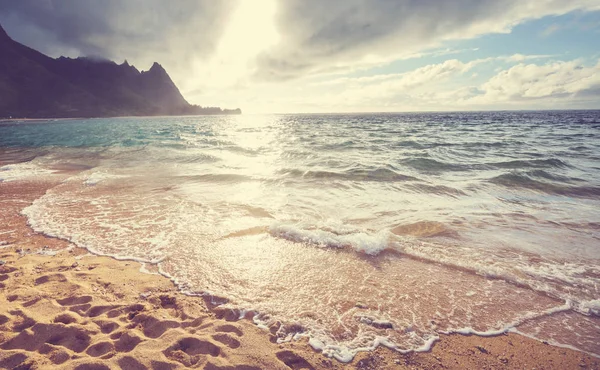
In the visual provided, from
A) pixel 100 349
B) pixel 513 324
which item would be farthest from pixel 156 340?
pixel 513 324

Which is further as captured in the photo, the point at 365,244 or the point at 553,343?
the point at 365,244

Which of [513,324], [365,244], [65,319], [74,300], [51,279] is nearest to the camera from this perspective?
[65,319]

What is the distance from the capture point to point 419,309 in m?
3.92

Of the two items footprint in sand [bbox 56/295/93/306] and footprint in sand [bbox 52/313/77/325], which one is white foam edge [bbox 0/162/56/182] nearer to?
footprint in sand [bbox 56/295/93/306]

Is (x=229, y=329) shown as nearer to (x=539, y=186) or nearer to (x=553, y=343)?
(x=553, y=343)

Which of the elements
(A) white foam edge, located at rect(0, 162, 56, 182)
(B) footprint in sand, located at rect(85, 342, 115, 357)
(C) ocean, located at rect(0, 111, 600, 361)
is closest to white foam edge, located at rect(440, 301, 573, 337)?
(C) ocean, located at rect(0, 111, 600, 361)

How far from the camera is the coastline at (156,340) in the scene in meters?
2.93

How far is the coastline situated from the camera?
2.93m

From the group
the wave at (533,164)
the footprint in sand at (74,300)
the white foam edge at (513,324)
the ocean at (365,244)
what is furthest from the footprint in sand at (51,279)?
the wave at (533,164)

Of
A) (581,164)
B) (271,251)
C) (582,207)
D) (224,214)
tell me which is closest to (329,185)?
(224,214)

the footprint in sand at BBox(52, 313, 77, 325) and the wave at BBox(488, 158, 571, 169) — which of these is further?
the wave at BBox(488, 158, 571, 169)

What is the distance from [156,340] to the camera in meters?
3.20

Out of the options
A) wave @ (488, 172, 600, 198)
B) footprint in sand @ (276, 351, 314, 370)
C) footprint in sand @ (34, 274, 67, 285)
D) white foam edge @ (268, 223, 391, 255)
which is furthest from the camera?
wave @ (488, 172, 600, 198)

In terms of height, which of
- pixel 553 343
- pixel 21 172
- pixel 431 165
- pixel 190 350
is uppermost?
pixel 21 172
